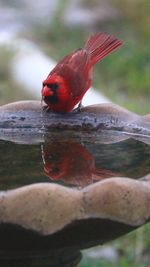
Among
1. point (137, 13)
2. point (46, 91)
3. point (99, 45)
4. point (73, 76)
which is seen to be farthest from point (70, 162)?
point (137, 13)

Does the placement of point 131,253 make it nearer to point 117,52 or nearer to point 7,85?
point 7,85

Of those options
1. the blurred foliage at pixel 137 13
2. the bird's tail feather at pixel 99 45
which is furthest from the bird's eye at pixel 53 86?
the blurred foliage at pixel 137 13

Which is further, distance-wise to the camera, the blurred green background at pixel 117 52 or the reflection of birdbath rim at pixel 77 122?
the blurred green background at pixel 117 52

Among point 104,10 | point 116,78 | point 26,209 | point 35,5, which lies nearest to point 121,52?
point 116,78

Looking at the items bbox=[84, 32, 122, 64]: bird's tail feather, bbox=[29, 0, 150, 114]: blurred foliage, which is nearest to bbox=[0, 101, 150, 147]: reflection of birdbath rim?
bbox=[84, 32, 122, 64]: bird's tail feather

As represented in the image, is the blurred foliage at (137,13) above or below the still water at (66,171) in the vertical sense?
above

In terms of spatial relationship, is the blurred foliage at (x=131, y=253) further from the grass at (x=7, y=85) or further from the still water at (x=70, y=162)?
the grass at (x=7, y=85)
